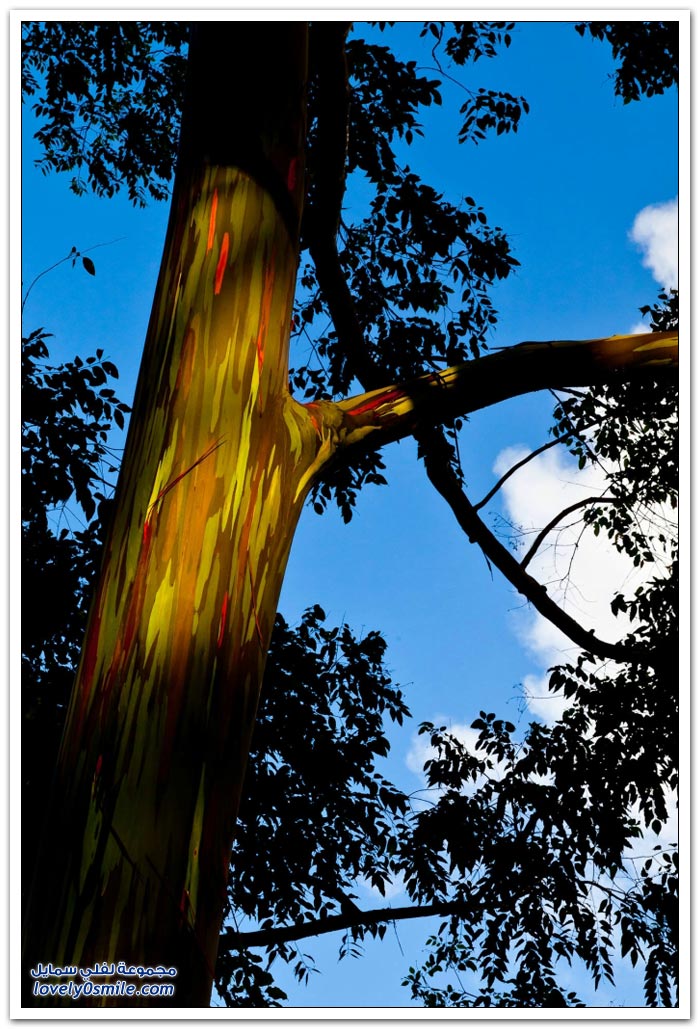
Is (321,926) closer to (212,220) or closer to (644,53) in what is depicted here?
(212,220)

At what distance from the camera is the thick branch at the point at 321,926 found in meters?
4.32

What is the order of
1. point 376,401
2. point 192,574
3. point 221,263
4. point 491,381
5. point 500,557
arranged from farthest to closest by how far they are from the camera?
point 500,557 < point 491,381 < point 376,401 < point 221,263 < point 192,574

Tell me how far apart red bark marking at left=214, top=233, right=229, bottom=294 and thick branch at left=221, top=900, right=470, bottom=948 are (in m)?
3.68

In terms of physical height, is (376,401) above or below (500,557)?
below

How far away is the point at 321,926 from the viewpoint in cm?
437

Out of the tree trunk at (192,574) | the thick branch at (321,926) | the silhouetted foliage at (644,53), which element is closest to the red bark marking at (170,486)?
the tree trunk at (192,574)

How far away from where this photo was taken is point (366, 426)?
1991mm

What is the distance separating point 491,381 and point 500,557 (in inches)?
59.8

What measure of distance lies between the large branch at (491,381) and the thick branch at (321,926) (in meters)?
3.21

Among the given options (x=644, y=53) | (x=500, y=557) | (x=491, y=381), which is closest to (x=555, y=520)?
(x=500, y=557)

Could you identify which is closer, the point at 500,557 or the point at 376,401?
the point at 376,401
